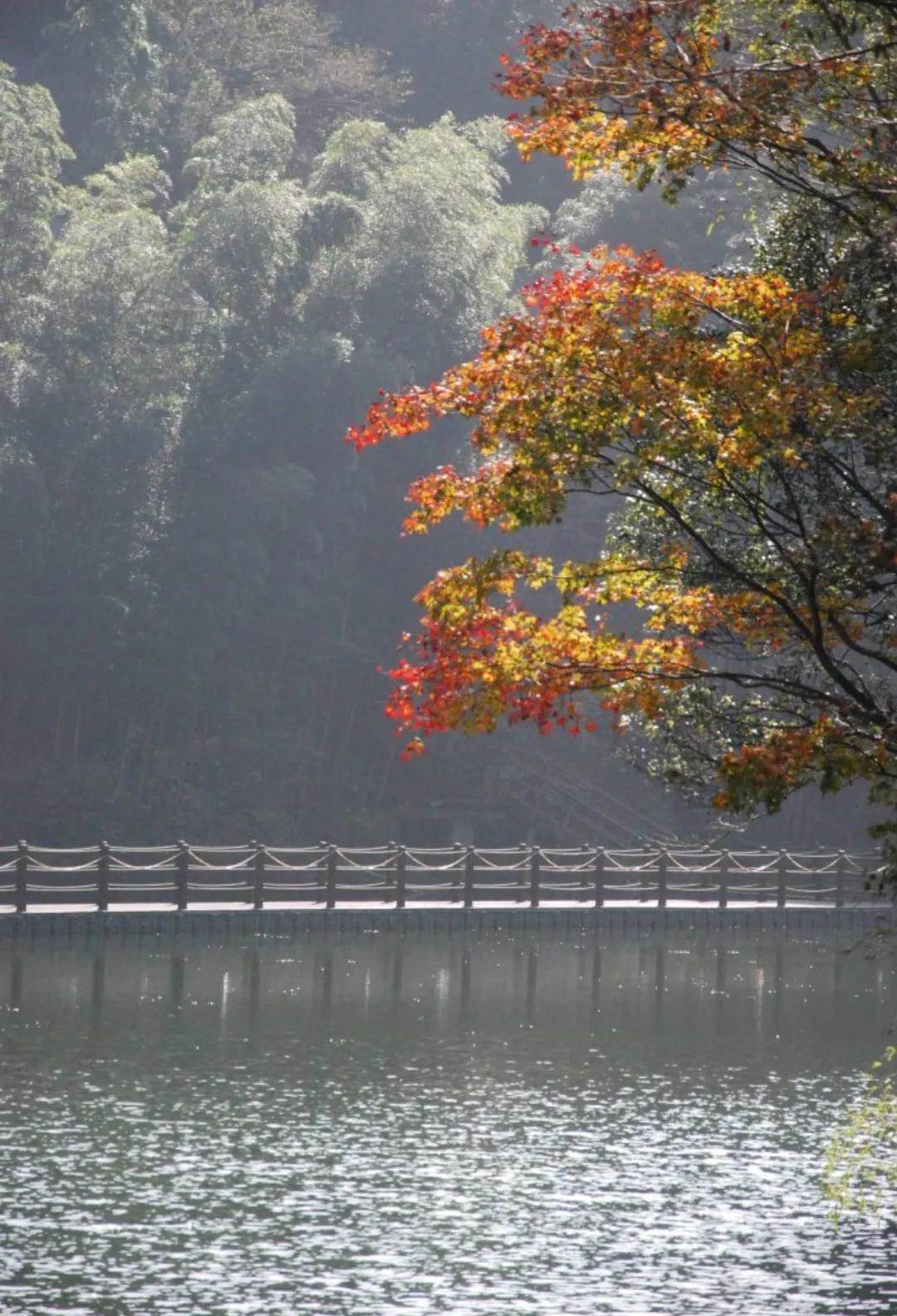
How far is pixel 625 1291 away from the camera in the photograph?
12.9 metres

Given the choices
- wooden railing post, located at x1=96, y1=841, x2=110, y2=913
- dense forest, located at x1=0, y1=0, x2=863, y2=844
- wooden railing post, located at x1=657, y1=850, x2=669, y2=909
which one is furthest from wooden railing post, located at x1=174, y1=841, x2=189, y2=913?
dense forest, located at x1=0, y1=0, x2=863, y2=844

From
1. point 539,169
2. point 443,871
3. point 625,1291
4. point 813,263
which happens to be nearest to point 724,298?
point 813,263

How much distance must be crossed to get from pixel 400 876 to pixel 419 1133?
1396 cm

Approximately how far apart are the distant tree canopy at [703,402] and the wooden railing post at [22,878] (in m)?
18.0

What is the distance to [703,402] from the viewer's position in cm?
1074

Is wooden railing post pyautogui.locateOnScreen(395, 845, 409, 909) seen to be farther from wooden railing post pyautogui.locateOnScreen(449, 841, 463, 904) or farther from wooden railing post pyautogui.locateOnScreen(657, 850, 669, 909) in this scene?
wooden railing post pyautogui.locateOnScreen(657, 850, 669, 909)

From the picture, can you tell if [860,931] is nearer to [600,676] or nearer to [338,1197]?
[338,1197]

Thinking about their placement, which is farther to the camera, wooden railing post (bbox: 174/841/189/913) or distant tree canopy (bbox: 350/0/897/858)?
wooden railing post (bbox: 174/841/189/913)

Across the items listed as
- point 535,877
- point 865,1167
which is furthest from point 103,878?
point 865,1167

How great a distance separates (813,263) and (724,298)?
83cm

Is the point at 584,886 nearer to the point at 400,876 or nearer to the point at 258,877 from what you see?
the point at 400,876

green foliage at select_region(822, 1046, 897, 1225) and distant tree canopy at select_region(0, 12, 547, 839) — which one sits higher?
distant tree canopy at select_region(0, 12, 547, 839)

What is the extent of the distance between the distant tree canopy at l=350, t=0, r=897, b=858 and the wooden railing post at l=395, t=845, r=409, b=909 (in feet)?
64.7

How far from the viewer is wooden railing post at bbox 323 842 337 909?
1215 inches
